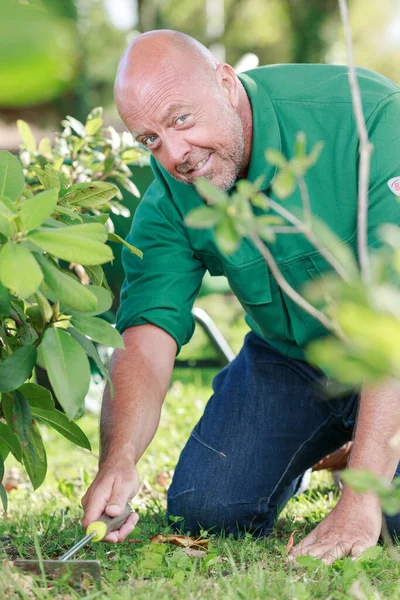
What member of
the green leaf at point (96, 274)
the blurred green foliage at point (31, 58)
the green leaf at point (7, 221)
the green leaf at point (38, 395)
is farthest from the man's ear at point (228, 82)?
the blurred green foliage at point (31, 58)

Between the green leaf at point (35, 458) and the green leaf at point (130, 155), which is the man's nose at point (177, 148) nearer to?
the green leaf at point (130, 155)

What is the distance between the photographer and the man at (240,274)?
2041 millimetres

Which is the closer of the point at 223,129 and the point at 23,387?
the point at 23,387

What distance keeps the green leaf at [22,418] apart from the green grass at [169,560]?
0.23 meters

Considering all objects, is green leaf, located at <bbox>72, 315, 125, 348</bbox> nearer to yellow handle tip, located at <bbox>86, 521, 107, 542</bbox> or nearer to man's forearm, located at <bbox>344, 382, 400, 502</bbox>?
yellow handle tip, located at <bbox>86, 521, 107, 542</bbox>

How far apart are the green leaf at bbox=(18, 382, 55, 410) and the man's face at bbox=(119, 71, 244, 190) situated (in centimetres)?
77

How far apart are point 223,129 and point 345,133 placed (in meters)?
0.33

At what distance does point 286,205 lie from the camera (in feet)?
7.02

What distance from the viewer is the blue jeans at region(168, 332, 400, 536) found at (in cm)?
221

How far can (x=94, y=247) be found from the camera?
3.76ft

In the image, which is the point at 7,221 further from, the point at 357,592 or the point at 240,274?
the point at 240,274

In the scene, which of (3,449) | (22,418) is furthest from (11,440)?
(22,418)

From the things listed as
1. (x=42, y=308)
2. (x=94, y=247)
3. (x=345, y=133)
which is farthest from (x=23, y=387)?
(x=345, y=133)

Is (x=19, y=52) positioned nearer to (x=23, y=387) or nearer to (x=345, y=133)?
(x=23, y=387)
